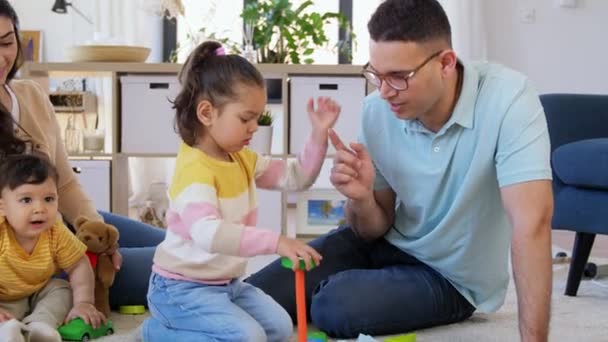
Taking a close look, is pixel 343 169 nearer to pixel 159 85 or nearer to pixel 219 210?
pixel 219 210

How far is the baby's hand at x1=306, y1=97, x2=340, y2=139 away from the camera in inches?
59.6

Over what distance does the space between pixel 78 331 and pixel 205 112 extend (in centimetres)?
55

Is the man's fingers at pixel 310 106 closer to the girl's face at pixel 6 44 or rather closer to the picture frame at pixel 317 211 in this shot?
the girl's face at pixel 6 44

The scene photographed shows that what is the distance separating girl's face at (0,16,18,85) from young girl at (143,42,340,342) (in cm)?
43

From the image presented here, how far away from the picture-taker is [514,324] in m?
1.85

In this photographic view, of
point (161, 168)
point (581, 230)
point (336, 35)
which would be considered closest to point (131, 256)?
point (581, 230)

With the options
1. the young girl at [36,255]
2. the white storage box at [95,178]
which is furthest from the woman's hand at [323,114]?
the white storage box at [95,178]

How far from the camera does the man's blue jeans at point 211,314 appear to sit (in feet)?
4.84

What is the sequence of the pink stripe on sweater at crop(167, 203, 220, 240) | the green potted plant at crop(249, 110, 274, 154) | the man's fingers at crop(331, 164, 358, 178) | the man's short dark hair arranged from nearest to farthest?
the pink stripe on sweater at crop(167, 203, 220, 240), the man's short dark hair, the man's fingers at crop(331, 164, 358, 178), the green potted plant at crop(249, 110, 274, 154)

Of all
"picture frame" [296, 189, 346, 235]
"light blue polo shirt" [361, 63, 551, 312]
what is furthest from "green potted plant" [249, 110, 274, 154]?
"light blue polo shirt" [361, 63, 551, 312]

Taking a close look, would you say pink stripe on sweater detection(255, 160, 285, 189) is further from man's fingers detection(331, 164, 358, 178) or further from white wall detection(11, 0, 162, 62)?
white wall detection(11, 0, 162, 62)

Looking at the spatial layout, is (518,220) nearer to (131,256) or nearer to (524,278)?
(524,278)

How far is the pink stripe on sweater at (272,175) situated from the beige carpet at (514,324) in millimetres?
→ 393

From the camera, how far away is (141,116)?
335 centimetres
